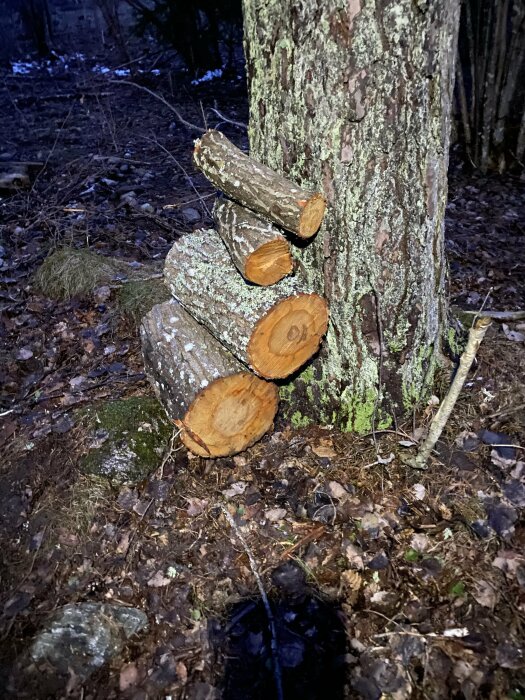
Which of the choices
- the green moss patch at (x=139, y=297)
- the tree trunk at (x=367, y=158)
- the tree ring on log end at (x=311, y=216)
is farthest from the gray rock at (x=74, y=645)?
the green moss patch at (x=139, y=297)

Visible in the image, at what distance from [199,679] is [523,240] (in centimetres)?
466

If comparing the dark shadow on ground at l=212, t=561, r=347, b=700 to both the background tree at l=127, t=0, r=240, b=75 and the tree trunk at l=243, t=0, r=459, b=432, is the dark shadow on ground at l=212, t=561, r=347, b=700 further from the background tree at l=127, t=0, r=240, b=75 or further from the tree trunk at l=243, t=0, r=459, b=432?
the background tree at l=127, t=0, r=240, b=75

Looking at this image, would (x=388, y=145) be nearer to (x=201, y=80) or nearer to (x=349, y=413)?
(x=349, y=413)

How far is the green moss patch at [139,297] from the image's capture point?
3.93 meters

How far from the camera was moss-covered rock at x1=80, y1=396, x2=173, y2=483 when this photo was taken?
2.84 metres

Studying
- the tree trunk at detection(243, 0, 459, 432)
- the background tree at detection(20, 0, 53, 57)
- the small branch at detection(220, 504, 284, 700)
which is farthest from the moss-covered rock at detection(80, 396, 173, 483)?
the background tree at detection(20, 0, 53, 57)

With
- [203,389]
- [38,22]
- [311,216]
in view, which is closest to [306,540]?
[203,389]

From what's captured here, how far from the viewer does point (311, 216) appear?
2299 millimetres

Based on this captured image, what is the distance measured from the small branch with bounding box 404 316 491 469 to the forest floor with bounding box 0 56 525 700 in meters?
0.11

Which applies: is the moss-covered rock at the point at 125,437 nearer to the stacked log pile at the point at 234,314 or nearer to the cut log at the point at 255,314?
the stacked log pile at the point at 234,314

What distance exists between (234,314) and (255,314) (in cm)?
15

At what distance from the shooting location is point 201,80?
34.2 feet

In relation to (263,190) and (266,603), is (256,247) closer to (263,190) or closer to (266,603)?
(263,190)

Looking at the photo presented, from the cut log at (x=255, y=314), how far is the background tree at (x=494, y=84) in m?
5.02
